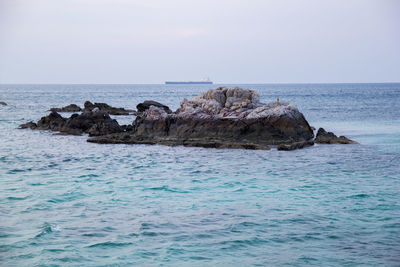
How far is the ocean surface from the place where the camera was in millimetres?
10469

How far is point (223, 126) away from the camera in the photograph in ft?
99.2

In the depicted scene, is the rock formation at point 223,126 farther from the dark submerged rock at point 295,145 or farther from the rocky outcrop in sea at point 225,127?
the dark submerged rock at point 295,145

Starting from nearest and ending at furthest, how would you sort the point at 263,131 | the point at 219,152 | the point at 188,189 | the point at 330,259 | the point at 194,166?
the point at 330,259, the point at 188,189, the point at 194,166, the point at 219,152, the point at 263,131

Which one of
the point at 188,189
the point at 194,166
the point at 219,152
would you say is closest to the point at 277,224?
the point at 188,189

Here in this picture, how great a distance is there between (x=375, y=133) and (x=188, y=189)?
79.0 feet

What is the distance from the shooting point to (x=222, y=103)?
35.1 meters

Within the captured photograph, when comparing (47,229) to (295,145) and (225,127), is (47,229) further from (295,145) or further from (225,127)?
(225,127)

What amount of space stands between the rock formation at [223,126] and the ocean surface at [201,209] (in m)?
3.61

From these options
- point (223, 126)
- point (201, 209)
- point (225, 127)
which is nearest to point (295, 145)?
point (225, 127)

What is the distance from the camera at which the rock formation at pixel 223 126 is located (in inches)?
1144

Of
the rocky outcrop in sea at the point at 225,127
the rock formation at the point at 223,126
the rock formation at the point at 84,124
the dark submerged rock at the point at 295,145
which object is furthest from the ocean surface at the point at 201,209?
the rock formation at the point at 84,124

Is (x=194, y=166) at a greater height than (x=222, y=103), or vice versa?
(x=222, y=103)

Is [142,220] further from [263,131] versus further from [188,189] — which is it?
[263,131]

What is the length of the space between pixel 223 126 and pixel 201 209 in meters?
16.5
